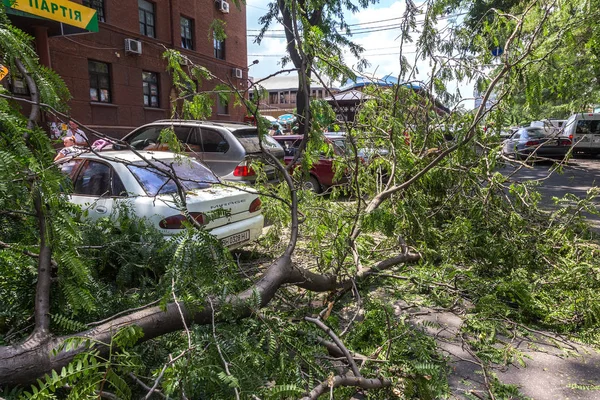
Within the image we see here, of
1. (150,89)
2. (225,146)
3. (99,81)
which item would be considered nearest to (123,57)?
(99,81)

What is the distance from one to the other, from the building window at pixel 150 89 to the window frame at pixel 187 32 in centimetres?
281

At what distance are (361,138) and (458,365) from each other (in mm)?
2991

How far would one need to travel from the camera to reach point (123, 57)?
16.6 meters

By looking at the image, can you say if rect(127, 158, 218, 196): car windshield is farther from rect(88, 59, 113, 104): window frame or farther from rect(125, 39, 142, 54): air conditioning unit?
rect(125, 39, 142, 54): air conditioning unit

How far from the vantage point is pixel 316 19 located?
584cm

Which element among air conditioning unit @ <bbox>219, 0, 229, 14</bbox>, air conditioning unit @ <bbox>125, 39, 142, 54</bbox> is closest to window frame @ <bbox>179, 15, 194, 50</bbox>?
air conditioning unit @ <bbox>219, 0, 229, 14</bbox>

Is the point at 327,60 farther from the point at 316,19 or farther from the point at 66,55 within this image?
the point at 66,55

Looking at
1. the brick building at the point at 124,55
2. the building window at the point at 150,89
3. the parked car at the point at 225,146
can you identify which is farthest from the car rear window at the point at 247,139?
the building window at the point at 150,89

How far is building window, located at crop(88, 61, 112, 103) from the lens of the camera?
15492 millimetres

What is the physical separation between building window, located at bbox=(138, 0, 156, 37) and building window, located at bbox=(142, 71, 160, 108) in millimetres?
1949

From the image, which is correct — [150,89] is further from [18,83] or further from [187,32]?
[18,83]

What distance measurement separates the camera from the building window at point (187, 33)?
2020 cm

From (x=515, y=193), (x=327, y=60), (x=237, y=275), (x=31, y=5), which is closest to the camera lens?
(x=237, y=275)

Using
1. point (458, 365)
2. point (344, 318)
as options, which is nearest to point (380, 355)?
point (458, 365)
